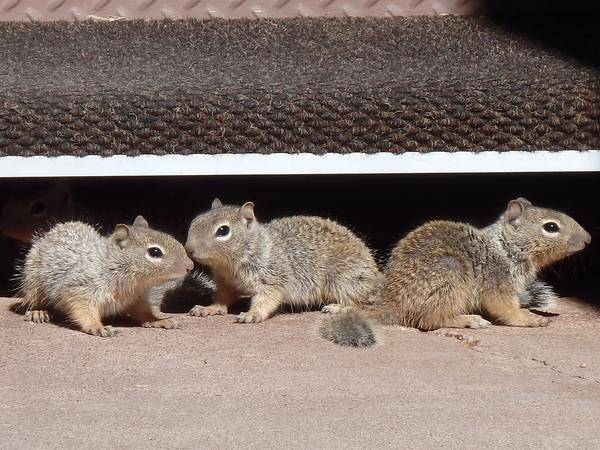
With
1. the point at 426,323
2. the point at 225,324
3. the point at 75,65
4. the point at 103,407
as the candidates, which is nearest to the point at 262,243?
the point at 225,324

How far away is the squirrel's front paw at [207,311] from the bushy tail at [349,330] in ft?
1.83

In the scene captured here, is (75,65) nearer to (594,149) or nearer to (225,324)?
(225,324)

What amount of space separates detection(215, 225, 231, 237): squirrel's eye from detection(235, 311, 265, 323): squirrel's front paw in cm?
34

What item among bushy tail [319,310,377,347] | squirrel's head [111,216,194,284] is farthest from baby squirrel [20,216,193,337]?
bushy tail [319,310,377,347]

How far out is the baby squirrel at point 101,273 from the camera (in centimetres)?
401

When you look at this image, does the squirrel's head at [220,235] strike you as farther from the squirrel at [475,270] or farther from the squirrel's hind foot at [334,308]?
the squirrel at [475,270]

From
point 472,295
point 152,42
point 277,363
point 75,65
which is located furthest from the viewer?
point 152,42

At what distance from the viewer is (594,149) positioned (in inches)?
153

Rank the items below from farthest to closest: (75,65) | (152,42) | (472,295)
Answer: (152,42), (75,65), (472,295)

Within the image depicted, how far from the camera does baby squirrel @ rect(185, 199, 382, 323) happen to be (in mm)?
4211

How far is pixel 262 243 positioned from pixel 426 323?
778 mm

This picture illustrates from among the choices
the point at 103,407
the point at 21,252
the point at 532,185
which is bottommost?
the point at 103,407

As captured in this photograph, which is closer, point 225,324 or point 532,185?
point 225,324

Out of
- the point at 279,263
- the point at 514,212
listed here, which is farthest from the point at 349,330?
the point at 514,212
